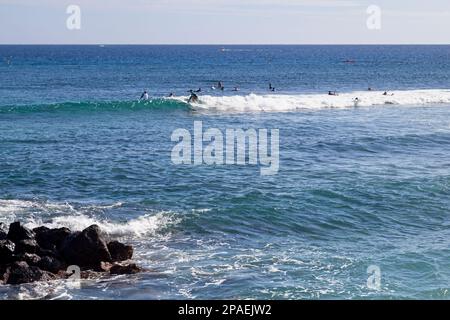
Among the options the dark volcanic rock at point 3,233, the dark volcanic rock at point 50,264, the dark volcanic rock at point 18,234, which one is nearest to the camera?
the dark volcanic rock at point 50,264

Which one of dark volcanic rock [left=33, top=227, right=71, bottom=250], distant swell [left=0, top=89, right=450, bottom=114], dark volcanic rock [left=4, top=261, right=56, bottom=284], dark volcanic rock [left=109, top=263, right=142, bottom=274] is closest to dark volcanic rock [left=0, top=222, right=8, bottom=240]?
dark volcanic rock [left=33, top=227, right=71, bottom=250]

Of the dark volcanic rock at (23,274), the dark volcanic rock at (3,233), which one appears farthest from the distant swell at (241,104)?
the dark volcanic rock at (23,274)

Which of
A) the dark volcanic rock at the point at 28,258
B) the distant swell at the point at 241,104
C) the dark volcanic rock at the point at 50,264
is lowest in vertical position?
the dark volcanic rock at the point at 50,264

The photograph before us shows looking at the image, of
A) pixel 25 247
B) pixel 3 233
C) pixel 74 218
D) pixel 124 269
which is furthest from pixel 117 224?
pixel 124 269

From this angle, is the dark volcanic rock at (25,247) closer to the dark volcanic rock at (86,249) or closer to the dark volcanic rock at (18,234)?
the dark volcanic rock at (18,234)

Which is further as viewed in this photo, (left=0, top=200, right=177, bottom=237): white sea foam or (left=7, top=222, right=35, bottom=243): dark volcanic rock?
(left=0, top=200, right=177, bottom=237): white sea foam

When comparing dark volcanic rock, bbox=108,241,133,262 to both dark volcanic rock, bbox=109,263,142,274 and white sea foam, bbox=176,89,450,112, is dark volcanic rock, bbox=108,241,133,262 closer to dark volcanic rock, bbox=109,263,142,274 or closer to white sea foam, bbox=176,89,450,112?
dark volcanic rock, bbox=109,263,142,274

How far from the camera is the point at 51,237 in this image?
2033cm

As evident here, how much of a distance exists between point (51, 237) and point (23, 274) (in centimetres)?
258

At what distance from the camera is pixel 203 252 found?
21062mm

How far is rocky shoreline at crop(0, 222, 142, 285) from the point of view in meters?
18.0

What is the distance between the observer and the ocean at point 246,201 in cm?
1834
